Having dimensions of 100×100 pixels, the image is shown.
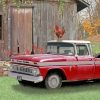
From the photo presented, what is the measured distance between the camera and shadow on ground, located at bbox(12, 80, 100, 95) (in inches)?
483

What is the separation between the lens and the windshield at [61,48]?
13.3 meters

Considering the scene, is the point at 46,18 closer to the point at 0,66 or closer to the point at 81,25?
the point at 0,66

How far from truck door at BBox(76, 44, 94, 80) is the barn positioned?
23.4ft

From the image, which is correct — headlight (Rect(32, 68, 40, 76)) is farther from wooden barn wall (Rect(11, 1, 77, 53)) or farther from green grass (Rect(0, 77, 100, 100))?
wooden barn wall (Rect(11, 1, 77, 53))

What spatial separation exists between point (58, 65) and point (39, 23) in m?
8.74

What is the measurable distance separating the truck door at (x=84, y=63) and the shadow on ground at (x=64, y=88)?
0.43 metres

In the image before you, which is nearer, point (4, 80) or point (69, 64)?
point (69, 64)

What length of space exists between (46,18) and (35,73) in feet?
31.0

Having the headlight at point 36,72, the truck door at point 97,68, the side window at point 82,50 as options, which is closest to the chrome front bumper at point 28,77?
the headlight at point 36,72

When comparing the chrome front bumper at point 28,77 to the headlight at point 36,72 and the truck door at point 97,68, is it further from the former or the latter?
the truck door at point 97,68

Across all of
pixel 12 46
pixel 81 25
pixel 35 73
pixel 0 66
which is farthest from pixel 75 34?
pixel 81 25

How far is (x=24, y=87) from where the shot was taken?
13.2 metres

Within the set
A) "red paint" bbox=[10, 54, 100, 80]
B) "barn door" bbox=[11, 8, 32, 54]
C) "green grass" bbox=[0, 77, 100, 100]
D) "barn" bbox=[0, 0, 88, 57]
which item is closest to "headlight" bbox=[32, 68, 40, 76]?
"red paint" bbox=[10, 54, 100, 80]

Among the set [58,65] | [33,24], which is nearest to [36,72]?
[58,65]
